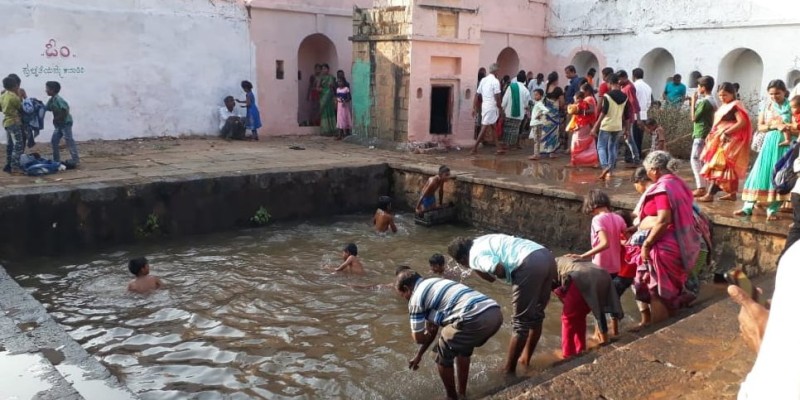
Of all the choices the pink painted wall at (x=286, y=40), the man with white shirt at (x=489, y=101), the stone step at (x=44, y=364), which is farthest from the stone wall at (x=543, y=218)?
the stone step at (x=44, y=364)

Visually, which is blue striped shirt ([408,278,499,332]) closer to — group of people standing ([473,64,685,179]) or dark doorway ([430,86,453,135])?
group of people standing ([473,64,685,179])

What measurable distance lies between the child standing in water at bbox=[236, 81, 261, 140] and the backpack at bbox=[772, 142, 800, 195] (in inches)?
456

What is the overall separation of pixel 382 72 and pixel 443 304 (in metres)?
10.6

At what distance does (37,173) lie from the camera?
985 cm

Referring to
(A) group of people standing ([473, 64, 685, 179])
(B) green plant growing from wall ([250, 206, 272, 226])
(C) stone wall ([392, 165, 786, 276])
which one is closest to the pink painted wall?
(A) group of people standing ([473, 64, 685, 179])

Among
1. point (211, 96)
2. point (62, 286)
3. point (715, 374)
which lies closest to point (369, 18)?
point (211, 96)

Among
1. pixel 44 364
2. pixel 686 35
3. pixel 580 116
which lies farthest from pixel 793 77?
pixel 44 364

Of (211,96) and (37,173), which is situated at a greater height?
(211,96)

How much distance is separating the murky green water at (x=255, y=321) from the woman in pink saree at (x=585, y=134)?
12.4ft

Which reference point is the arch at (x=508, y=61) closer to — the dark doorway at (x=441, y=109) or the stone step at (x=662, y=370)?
the dark doorway at (x=441, y=109)

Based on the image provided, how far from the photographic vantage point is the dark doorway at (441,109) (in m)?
14.7

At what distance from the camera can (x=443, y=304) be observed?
4562mm

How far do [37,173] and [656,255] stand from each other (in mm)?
8962

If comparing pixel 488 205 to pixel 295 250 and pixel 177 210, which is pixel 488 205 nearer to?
pixel 295 250
